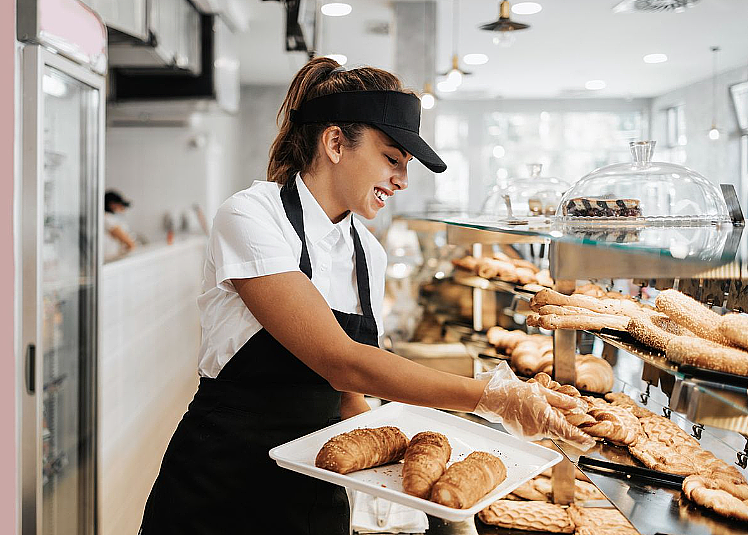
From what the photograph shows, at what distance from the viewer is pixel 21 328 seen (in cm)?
242

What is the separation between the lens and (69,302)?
9.82 ft

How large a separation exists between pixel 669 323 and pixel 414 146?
64 cm

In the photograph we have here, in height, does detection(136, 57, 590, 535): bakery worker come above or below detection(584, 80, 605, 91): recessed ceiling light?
below

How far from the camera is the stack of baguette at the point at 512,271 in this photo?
232 cm

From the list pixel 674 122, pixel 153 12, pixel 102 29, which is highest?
pixel 674 122

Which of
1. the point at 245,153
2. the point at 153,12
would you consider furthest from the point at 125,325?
the point at 245,153

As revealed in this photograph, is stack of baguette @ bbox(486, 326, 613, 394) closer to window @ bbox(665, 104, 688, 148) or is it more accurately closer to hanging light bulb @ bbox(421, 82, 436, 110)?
hanging light bulb @ bbox(421, 82, 436, 110)

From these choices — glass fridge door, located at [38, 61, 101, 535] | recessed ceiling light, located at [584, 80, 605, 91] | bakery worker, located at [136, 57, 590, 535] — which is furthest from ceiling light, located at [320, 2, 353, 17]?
recessed ceiling light, located at [584, 80, 605, 91]

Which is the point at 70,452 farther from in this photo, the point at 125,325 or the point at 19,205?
the point at 125,325

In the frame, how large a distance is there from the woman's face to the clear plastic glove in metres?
0.52

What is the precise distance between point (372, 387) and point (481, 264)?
1.37 metres

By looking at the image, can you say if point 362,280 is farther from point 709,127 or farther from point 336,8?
point 709,127

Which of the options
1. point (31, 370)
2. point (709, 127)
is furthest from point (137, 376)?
point (709, 127)

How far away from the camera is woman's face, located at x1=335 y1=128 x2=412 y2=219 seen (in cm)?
164
